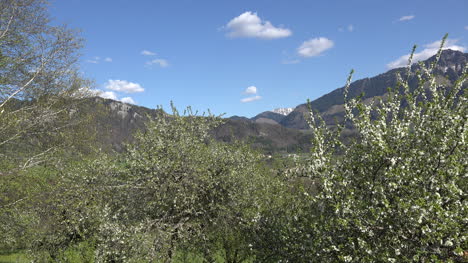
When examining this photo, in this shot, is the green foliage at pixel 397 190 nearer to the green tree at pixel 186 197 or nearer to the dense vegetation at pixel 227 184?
the dense vegetation at pixel 227 184

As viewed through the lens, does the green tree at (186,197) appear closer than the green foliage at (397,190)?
No

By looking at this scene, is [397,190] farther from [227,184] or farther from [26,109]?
[26,109]

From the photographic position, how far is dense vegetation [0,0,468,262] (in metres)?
6.98

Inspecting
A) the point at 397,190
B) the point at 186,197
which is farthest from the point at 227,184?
the point at 397,190

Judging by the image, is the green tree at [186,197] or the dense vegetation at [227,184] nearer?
the dense vegetation at [227,184]

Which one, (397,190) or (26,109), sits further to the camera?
(26,109)

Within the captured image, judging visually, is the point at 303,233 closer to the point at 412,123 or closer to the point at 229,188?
the point at 412,123

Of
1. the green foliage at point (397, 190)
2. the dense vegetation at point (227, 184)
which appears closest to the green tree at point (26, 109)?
the dense vegetation at point (227, 184)

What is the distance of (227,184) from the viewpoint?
1498 centimetres

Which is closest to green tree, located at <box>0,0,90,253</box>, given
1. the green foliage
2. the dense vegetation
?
the dense vegetation

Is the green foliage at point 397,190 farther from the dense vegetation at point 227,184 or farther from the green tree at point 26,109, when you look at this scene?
the green tree at point 26,109

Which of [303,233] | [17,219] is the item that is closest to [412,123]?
[303,233]

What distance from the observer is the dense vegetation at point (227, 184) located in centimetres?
698

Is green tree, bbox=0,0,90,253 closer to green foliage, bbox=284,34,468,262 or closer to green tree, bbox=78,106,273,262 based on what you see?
green tree, bbox=78,106,273,262
